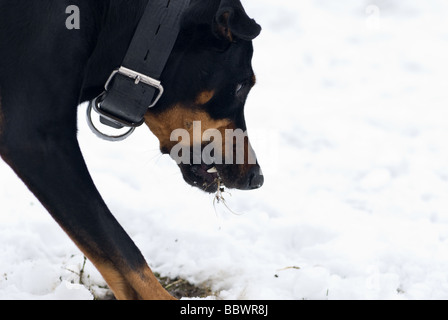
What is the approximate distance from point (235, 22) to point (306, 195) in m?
2.26

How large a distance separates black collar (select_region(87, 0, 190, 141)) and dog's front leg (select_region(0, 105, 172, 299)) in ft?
0.98

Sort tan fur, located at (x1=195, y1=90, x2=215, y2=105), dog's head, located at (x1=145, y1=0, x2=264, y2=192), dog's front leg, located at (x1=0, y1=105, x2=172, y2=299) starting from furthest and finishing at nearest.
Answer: tan fur, located at (x1=195, y1=90, x2=215, y2=105) → dog's head, located at (x1=145, y1=0, x2=264, y2=192) → dog's front leg, located at (x1=0, y1=105, x2=172, y2=299)

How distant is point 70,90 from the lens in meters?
2.45

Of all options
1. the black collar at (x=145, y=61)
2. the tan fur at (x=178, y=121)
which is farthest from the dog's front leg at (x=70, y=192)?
the tan fur at (x=178, y=121)

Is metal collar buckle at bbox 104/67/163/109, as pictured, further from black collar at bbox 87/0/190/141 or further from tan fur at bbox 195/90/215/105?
tan fur at bbox 195/90/215/105

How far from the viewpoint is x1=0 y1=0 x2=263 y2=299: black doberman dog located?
2.39 meters

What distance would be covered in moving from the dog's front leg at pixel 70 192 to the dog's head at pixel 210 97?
0.59 m

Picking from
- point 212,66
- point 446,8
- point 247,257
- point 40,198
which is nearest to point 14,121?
point 40,198

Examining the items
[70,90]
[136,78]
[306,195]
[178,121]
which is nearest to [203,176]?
[178,121]

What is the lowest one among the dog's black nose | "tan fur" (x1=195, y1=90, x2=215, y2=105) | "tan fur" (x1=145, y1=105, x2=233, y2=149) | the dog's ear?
the dog's black nose

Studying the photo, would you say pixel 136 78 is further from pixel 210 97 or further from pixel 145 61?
pixel 210 97

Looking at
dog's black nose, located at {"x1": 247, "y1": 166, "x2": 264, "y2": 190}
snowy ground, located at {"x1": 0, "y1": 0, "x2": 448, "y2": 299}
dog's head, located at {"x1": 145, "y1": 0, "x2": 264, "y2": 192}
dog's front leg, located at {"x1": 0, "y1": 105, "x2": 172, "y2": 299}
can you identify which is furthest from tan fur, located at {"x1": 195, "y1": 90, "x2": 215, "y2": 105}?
snowy ground, located at {"x1": 0, "y1": 0, "x2": 448, "y2": 299}

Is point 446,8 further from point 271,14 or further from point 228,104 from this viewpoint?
point 228,104
